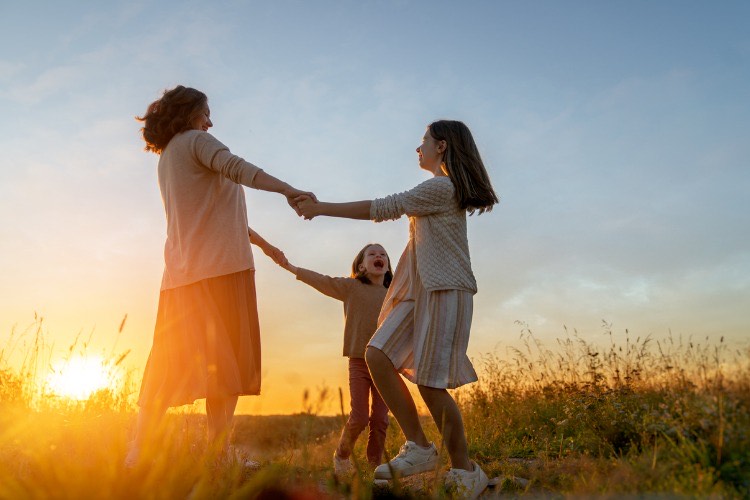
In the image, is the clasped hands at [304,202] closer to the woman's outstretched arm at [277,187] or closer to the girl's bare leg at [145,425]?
the woman's outstretched arm at [277,187]

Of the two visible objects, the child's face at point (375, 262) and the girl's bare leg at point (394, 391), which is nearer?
the girl's bare leg at point (394, 391)

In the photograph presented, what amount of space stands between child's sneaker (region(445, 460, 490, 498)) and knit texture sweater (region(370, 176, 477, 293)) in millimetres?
1085

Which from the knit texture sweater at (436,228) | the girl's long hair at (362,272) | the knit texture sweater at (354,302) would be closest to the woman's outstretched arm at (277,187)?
the knit texture sweater at (436,228)

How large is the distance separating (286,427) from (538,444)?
7.82 metres

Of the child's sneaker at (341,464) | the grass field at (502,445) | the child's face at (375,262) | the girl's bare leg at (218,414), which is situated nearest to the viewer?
the grass field at (502,445)

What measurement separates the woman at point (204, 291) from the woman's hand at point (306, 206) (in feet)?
0.63

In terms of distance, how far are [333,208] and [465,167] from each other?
2.99 ft

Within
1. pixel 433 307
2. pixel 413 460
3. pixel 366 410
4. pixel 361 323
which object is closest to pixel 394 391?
pixel 413 460

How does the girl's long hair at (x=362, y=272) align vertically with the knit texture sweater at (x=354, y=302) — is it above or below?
above

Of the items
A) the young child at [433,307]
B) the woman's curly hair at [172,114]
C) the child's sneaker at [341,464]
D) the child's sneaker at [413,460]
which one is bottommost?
the child's sneaker at [341,464]

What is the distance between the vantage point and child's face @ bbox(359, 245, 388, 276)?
6305mm

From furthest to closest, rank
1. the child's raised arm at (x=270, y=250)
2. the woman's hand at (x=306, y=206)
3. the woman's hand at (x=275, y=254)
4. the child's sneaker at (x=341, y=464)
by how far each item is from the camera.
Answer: the woman's hand at (x=275, y=254) < the child's raised arm at (x=270, y=250) < the child's sneaker at (x=341, y=464) < the woman's hand at (x=306, y=206)

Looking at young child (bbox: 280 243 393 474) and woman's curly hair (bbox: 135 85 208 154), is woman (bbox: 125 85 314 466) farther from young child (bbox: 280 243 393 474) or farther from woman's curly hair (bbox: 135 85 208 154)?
young child (bbox: 280 243 393 474)

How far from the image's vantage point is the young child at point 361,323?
5719 millimetres
